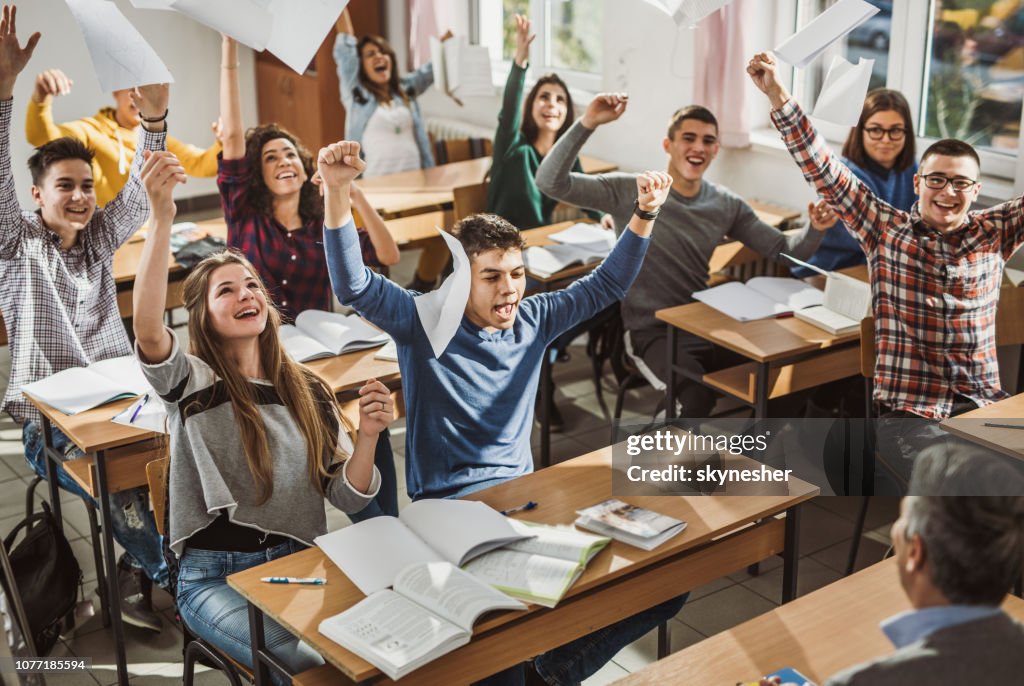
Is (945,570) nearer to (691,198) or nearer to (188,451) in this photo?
(188,451)

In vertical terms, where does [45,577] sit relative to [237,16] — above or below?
below

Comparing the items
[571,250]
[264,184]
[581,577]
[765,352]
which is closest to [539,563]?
[581,577]

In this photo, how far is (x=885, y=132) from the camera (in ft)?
13.5

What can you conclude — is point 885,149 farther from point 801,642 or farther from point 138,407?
point 138,407

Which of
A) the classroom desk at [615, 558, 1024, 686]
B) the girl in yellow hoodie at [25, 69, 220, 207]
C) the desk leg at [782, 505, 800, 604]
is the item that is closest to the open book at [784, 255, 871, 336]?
the desk leg at [782, 505, 800, 604]

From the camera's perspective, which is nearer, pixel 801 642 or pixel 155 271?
pixel 801 642

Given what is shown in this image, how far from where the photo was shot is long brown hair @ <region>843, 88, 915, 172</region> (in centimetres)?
409

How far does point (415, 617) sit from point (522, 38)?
9.53 feet

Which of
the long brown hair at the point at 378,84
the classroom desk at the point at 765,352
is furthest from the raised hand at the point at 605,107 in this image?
the long brown hair at the point at 378,84

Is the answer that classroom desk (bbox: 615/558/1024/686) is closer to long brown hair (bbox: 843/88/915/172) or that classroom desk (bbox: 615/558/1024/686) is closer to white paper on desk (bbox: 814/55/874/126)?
white paper on desk (bbox: 814/55/874/126)

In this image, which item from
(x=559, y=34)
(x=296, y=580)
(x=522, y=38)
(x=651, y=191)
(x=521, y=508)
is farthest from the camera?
(x=559, y=34)

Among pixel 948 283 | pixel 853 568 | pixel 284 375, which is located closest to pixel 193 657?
pixel 284 375

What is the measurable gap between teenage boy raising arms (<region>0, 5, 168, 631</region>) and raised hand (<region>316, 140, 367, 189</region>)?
0.81 m

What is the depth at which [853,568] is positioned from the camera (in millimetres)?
3467
